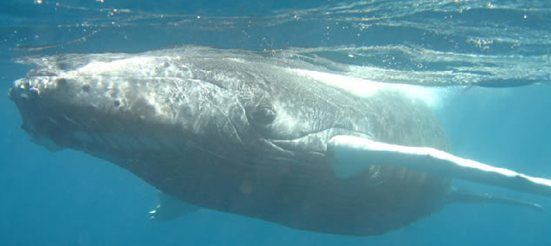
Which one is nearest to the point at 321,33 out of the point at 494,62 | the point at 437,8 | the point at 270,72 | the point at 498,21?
the point at 437,8

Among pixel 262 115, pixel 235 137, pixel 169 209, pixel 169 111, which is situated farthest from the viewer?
pixel 169 209

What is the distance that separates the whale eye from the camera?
5.93 m

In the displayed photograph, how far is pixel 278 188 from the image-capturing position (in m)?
6.21

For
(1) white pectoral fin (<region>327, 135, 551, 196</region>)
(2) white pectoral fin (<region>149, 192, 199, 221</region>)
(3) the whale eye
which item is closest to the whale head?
(3) the whale eye

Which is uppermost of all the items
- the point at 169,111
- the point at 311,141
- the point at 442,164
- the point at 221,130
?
the point at 169,111

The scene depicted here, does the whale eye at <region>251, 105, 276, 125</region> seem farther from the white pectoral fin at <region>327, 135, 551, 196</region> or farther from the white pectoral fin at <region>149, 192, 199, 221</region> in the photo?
the white pectoral fin at <region>149, 192, 199, 221</region>

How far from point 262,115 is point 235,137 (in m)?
0.52

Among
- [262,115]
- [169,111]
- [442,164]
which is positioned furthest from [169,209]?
[442,164]

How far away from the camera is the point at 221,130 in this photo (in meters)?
5.60

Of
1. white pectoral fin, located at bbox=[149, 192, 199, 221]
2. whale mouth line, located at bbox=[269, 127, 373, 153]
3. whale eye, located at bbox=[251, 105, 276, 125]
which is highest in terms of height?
whale eye, located at bbox=[251, 105, 276, 125]

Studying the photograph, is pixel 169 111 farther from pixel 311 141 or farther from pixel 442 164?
pixel 442 164

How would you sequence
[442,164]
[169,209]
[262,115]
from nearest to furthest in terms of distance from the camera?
[442,164]
[262,115]
[169,209]

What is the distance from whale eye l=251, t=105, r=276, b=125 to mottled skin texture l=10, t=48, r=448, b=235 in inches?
0.5

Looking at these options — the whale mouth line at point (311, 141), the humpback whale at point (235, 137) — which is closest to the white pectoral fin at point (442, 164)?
the humpback whale at point (235, 137)
